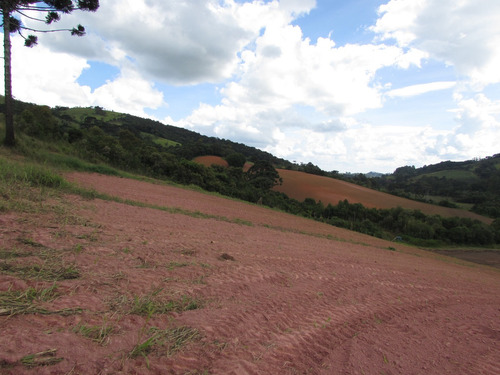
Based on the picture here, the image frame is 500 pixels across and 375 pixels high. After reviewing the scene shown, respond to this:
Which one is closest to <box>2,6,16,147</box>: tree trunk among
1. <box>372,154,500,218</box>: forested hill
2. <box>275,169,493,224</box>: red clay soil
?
<box>275,169,493,224</box>: red clay soil

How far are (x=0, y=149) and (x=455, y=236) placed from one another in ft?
142

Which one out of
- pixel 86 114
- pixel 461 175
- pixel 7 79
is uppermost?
pixel 461 175

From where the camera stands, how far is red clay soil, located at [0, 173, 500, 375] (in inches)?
83.1

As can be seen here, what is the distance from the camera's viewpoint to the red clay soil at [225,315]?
2.11 m

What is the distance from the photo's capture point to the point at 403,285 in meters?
5.95

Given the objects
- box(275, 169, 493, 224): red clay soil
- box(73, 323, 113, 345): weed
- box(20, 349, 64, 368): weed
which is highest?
box(275, 169, 493, 224): red clay soil

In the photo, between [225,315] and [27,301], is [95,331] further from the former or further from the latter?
[225,315]

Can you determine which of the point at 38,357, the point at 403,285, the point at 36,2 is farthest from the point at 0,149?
the point at 403,285

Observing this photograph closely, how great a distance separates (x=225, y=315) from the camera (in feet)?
9.73

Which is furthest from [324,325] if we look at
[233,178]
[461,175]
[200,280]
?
[461,175]

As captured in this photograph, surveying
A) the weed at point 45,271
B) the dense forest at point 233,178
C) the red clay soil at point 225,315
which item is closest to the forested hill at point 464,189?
the dense forest at point 233,178

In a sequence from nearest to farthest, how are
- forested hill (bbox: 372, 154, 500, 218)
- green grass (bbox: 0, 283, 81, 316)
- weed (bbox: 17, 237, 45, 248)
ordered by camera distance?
green grass (bbox: 0, 283, 81, 316) < weed (bbox: 17, 237, 45, 248) < forested hill (bbox: 372, 154, 500, 218)

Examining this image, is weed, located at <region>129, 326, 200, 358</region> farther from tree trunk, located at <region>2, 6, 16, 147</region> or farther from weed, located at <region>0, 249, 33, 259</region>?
tree trunk, located at <region>2, 6, 16, 147</region>

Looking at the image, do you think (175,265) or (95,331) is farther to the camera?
(175,265)
